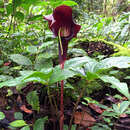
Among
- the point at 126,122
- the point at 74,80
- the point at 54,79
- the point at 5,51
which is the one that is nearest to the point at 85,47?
the point at 74,80

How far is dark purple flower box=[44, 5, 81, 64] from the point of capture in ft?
1.89

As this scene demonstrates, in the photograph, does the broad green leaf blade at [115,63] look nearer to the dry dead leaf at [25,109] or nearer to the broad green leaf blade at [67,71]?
the broad green leaf blade at [67,71]

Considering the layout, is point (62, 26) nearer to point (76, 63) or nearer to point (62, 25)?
point (62, 25)

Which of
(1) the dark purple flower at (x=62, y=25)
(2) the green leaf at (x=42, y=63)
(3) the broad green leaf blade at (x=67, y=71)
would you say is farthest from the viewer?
(2) the green leaf at (x=42, y=63)

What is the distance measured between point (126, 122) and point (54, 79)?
60cm

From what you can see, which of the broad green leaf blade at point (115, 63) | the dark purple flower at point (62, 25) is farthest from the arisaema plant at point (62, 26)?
the broad green leaf blade at point (115, 63)

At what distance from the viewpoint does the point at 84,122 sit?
78cm

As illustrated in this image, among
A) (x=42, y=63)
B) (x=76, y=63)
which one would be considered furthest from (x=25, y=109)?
(x=76, y=63)

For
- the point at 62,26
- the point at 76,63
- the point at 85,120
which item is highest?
the point at 62,26

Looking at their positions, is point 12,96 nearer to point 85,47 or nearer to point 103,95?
point 103,95

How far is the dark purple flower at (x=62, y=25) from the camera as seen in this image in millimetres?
575

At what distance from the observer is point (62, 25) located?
0.61m

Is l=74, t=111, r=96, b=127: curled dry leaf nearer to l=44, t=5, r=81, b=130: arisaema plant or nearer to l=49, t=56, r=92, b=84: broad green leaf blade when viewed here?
l=44, t=5, r=81, b=130: arisaema plant

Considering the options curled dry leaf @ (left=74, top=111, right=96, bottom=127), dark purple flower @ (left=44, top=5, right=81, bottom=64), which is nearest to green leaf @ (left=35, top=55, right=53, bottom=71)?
dark purple flower @ (left=44, top=5, right=81, bottom=64)
